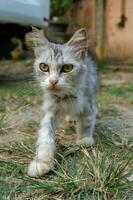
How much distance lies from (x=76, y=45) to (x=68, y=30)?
1110cm

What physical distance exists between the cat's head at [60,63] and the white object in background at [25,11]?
2.35 meters

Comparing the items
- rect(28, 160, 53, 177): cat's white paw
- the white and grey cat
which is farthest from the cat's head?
rect(28, 160, 53, 177): cat's white paw

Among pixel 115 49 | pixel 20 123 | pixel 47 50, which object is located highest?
pixel 47 50

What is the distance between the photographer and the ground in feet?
8.39

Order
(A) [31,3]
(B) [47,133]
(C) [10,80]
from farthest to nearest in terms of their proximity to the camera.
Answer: (C) [10,80]
(A) [31,3]
(B) [47,133]

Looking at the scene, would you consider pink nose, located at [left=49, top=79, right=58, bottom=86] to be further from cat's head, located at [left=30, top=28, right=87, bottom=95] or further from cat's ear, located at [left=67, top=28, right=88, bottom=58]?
cat's ear, located at [left=67, top=28, right=88, bottom=58]

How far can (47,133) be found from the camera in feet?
10.8

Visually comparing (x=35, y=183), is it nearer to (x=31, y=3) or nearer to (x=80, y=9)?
(x=31, y=3)

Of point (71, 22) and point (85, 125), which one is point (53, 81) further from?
point (71, 22)

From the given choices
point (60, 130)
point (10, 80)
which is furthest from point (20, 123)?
point (10, 80)

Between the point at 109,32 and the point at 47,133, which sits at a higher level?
the point at 47,133

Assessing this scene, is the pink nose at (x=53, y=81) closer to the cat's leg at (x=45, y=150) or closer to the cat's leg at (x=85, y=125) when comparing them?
the cat's leg at (x=45, y=150)

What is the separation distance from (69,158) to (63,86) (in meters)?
0.48

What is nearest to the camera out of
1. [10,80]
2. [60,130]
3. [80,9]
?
[60,130]
